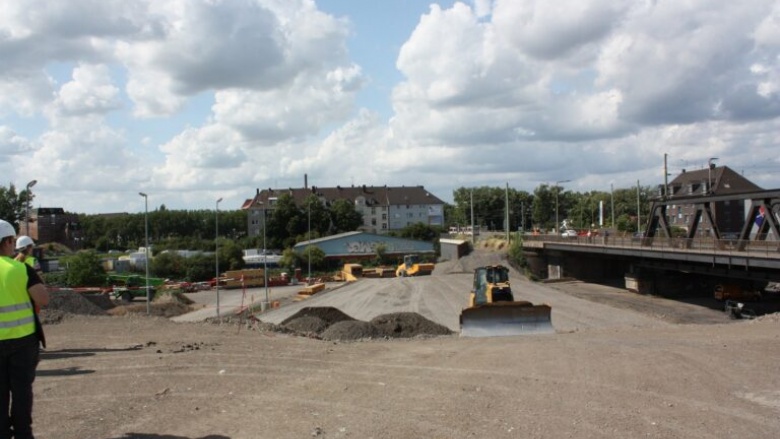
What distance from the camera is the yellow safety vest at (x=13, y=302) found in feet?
19.2

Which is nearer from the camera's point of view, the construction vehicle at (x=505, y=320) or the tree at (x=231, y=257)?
the construction vehicle at (x=505, y=320)

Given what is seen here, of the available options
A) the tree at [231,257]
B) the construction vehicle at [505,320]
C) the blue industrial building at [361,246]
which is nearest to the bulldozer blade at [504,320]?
the construction vehicle at [505,320]

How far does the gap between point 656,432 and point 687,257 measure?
4003cm

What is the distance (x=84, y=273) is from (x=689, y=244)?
2196 inches

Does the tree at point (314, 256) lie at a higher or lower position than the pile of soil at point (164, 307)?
higher

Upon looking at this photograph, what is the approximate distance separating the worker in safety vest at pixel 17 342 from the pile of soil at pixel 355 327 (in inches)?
509

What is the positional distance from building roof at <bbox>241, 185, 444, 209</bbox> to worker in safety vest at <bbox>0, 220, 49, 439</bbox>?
13777 cm

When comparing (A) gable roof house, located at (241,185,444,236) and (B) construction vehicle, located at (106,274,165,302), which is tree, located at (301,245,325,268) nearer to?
(B) construction vehicle, located at (106,274,165,302)

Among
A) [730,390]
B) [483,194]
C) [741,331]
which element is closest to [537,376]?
[730,390]

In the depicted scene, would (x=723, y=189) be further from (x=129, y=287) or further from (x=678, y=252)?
(x=129, y=287)

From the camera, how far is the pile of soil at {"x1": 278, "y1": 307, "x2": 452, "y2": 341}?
63.4ft

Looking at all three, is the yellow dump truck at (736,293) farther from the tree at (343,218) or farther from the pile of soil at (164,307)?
the tree at (343,218)

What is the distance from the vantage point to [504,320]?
2153 cm

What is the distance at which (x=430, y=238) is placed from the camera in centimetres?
11581
